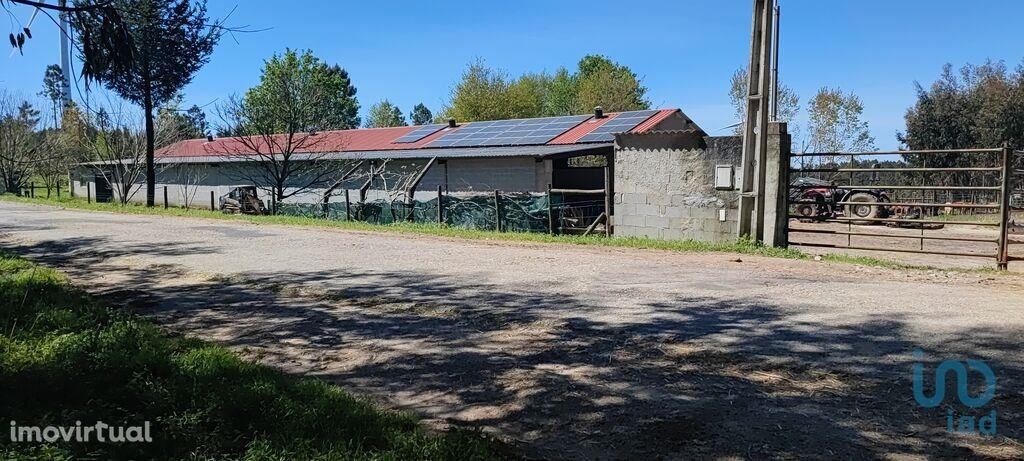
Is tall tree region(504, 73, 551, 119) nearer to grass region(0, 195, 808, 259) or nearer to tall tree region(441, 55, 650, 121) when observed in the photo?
tall tree region(441, 55, 650, 121)

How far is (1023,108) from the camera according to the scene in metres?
31.8

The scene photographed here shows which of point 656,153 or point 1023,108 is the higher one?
point 1023,108

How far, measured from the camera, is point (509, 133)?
30.2 metres

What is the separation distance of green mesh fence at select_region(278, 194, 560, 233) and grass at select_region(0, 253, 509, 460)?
12.7 meters

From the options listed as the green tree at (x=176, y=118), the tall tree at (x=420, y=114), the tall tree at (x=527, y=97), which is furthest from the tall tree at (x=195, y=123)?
the tall tree at (x=420, y=114)

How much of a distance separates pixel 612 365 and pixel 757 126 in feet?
28.9

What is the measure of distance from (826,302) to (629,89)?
48.2 m

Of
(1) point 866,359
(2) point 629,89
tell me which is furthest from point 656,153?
(2) point 629,89

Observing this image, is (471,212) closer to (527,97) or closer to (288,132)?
(288,132)

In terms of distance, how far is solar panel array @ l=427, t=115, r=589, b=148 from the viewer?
2898 centimetres

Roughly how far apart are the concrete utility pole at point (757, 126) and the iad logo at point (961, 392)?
753cm

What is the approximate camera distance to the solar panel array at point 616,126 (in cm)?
2640

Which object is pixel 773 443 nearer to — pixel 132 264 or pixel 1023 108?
pixel 132 264

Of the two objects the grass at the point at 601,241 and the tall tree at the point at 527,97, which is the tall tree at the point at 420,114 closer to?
the tall tree at the point at 527,97
